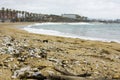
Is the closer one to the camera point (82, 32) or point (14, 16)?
point (82, 32)

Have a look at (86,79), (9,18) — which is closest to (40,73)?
(86,79)

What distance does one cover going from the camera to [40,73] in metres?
8.79

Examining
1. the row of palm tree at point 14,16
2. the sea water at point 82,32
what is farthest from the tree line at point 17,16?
the sea water at point 82,32

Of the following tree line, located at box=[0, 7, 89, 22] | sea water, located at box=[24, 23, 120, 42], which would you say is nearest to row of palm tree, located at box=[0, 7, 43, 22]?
tree line, located at box=[0, 7, 89, 22]

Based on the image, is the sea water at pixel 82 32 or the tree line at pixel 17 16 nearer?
the sea water at pixel 82 32

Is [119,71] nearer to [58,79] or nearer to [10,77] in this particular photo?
[58,79]

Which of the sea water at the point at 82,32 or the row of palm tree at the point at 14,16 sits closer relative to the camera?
the sea water at the point at 82,32

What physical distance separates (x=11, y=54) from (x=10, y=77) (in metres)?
2.95

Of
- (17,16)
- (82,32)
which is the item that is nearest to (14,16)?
(17,16)

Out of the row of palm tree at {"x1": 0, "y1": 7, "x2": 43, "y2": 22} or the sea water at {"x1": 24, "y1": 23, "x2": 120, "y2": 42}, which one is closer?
the sea water at {"x1": 24, "y1": 23, "x2": 120, "y2": 42}

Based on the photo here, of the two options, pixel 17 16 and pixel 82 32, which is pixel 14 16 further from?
pixel 82 32

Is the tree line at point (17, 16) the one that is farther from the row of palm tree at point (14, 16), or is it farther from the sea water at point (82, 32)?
the sea water at point (82, 32)

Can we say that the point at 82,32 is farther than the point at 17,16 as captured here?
No

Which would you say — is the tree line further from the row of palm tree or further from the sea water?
the sea water
